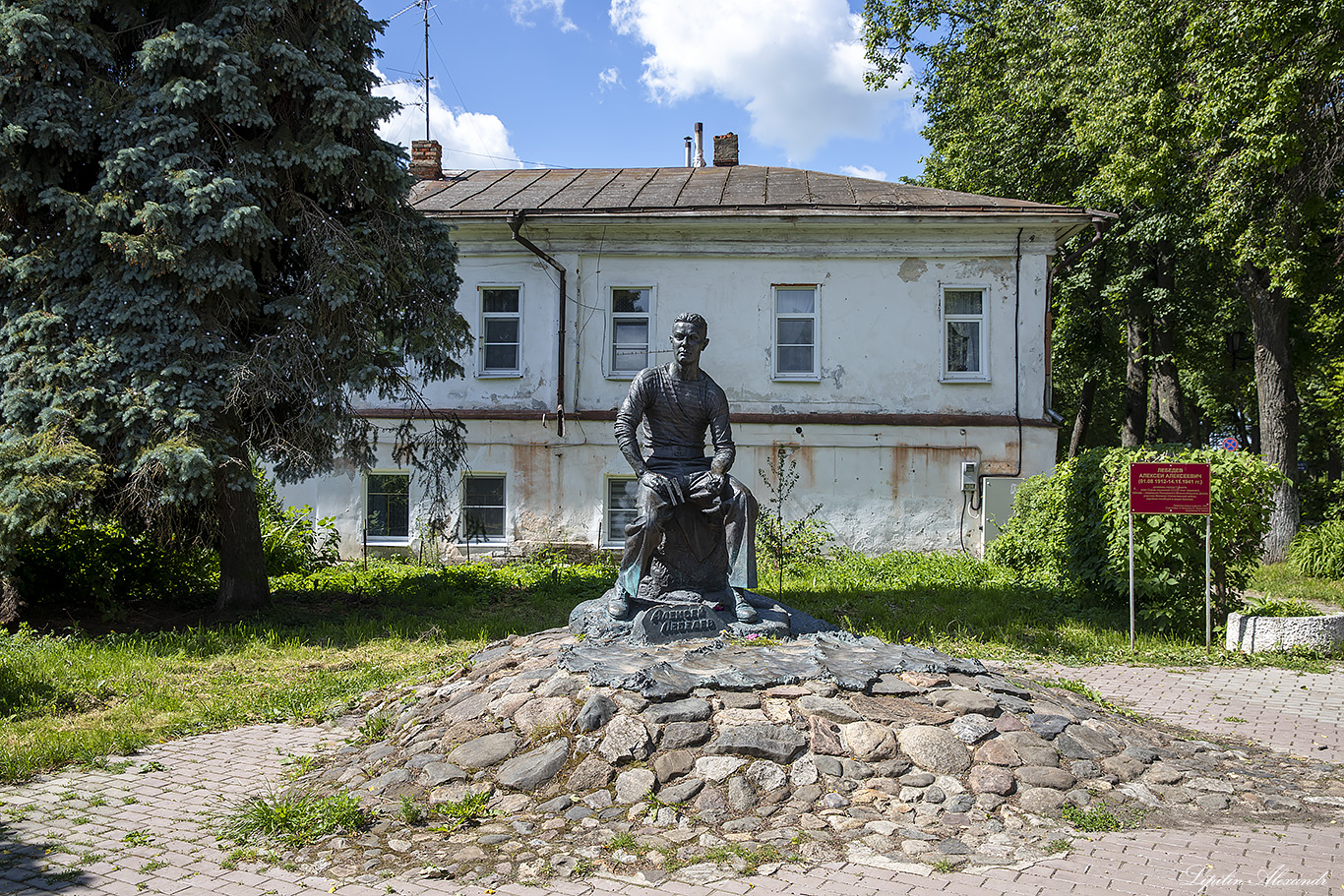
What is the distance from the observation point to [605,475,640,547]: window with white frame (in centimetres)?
1538

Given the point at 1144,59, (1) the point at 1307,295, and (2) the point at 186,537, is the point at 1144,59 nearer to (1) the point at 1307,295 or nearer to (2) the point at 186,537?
(1) the point at 1307,295

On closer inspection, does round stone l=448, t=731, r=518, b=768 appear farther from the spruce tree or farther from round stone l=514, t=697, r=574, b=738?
the spruce tree

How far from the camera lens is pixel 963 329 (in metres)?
15.2

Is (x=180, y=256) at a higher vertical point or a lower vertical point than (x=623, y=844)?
higher

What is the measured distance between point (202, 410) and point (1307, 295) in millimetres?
21090

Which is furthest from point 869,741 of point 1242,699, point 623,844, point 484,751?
point 1242,699

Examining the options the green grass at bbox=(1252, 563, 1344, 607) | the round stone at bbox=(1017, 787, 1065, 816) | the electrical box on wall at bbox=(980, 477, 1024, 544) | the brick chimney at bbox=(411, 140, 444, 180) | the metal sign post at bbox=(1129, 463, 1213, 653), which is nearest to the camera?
the round stone at bbox=(1017, 787, 1065, 816)

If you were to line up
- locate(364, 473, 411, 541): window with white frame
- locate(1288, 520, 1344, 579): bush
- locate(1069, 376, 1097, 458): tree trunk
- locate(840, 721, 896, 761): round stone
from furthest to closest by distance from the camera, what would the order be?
locate(1069, 376, 1097, 458): tree trunk → locate(364, 473, 411, 541): window with white frame → locate(1288, 520, 1344, 579): bush → locate(840, 721, 896, 761): round stone

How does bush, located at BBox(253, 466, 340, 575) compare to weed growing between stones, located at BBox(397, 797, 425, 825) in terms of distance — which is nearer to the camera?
weed growing between stones, located at BBox(397, 797, 425, 825)

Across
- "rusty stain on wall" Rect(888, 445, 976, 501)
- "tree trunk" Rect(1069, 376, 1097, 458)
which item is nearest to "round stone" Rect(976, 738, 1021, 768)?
"rusty stain on wall" Rect(888, 445, 976, 501)

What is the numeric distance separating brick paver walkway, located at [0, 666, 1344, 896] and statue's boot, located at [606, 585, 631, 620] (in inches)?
A: 99.1

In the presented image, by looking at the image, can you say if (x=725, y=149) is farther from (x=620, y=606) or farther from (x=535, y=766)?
(x=535, y=766)

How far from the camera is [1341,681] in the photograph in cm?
827

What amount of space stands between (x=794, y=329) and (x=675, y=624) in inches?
375
